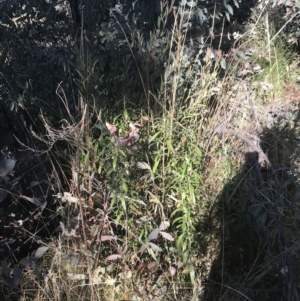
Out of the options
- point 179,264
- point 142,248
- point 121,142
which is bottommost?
point 179,264

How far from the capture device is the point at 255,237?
2498mm

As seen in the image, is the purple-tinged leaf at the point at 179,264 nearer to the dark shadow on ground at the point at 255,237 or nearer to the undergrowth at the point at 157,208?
the undergrowth at the point at 157,208

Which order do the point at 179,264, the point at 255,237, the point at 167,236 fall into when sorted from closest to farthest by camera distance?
the point at 167,236
the point at 179,264
the point at 255,237

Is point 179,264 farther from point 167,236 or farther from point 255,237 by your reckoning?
point 255,237

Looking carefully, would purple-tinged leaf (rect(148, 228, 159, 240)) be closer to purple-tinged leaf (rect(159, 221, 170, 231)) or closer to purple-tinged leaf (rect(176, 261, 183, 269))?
purple-tinged leaf (rect(159, 221, 170, 231))

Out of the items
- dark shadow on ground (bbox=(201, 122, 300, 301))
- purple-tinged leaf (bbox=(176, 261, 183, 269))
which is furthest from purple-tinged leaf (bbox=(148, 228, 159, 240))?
dark shadow on ground (bbox=(201, 122, 300, 301))

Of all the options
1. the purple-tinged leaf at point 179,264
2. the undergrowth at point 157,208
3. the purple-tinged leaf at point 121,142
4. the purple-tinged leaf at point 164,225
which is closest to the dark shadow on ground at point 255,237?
the undergrowth at point 157,208

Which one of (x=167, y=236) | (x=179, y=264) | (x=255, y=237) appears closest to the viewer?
(x=167, y=236)

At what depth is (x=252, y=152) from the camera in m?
2.77

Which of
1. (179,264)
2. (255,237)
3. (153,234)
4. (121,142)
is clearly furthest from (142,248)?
(255,237)

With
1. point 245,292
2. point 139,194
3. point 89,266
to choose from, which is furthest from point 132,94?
point 245,292

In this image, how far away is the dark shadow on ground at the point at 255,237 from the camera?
222 centimetres

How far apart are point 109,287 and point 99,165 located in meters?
0.61

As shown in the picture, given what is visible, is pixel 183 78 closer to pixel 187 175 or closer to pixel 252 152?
pixel 252 152
